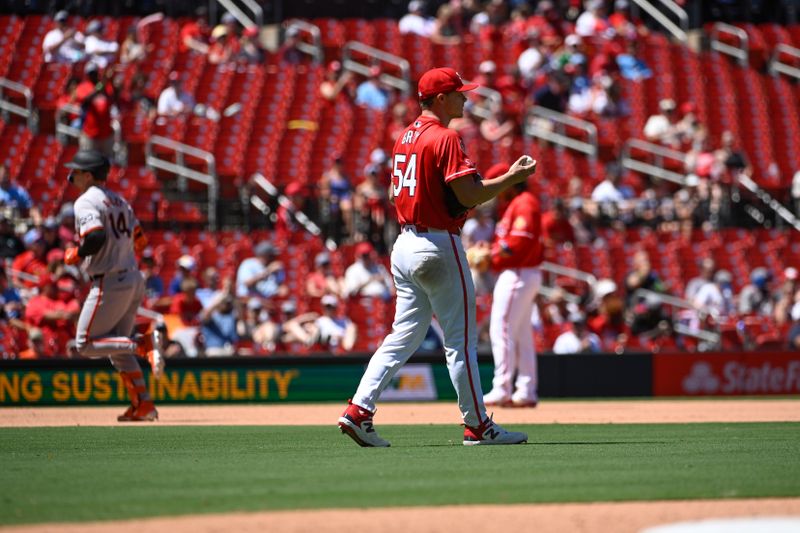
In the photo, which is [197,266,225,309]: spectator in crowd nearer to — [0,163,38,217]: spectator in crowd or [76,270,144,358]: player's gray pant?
[0,163,38,217]: spectator in crowd

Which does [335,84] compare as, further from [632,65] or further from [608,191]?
[632,65]

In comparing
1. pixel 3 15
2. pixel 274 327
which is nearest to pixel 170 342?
pixel 274 327

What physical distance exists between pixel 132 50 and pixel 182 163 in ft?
11.2

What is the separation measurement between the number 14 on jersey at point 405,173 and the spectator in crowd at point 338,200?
39.1 feet

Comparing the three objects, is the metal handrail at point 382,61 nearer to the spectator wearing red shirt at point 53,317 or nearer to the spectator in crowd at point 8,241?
the spectator in crowd at point 8,241

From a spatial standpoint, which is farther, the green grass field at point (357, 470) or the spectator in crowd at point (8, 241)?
the spectator in crowd at point (8, 241)

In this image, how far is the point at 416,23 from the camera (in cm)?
2797

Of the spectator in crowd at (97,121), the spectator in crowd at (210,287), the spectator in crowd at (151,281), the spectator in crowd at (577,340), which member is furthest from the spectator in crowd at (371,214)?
the spectator in crowd at (97,121)

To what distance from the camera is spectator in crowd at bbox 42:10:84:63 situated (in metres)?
24.1

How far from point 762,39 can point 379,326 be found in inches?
549

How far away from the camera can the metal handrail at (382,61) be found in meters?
25.3

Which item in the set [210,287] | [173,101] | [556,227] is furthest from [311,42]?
[210,287]

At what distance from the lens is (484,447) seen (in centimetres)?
886

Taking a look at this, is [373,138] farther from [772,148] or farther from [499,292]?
[499,292]
